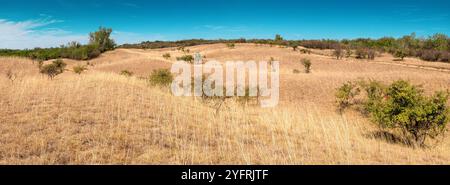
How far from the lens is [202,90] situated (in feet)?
50.1

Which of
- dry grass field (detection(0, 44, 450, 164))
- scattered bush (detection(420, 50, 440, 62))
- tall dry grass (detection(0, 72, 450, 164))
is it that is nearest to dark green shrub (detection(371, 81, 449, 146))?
dry grass field (detection(0, 44, 450, 164))

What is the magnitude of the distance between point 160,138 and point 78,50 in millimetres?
59251

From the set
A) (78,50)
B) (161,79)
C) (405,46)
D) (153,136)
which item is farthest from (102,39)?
(405,46)

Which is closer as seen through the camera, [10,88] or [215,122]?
[215,122]

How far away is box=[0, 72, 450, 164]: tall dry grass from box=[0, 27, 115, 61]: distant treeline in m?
46.1

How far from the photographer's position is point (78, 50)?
5791 centimetres

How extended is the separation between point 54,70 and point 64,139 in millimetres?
18881

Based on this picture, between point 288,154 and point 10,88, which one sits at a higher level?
point 10,88

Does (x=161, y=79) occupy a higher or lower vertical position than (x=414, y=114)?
higher

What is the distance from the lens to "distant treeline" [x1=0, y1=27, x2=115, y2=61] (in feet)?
180

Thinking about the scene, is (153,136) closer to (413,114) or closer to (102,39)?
(413,114)

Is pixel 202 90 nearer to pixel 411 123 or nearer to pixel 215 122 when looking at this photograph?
pixel 215 122

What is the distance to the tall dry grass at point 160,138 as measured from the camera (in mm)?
5191
